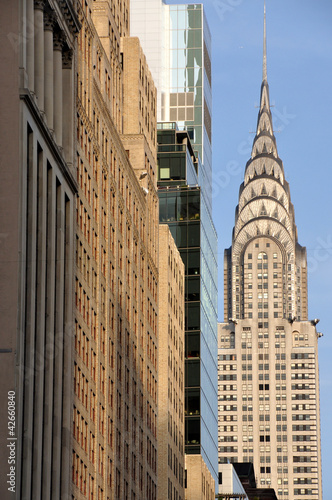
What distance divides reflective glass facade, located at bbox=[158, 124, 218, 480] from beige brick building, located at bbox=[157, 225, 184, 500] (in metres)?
11.3

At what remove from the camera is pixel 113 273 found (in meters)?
105

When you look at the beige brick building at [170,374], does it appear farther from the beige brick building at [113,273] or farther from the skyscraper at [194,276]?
the skyscraper at [194,276]

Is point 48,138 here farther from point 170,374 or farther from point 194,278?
point 194,278

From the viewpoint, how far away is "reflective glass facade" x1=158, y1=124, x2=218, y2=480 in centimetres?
15838

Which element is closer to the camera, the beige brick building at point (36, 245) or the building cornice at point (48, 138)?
the beige brick building at point (36, 245)

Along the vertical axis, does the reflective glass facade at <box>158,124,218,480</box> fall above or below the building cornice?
above

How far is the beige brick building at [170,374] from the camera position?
12938 centimetres

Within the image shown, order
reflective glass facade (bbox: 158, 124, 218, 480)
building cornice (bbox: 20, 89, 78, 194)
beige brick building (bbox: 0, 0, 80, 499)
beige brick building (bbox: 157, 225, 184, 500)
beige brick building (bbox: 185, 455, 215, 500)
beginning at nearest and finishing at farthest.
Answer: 1. beige brick building (bbox: 0, 0, 80, 499)
2. building cornice (bbox: 20, 89, 78, 194)
3. beige brick building (bbox: 157, 225, 184, 500)
4. beige brick building (bbox: 185, 455, 215, 500)
5. reflective glass facade (bbox: 158, 124, 218, 480)

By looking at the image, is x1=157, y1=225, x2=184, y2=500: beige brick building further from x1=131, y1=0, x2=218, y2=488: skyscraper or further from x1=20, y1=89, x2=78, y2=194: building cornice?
x1=20, y1=89, x2=78, y2=194: building cornice

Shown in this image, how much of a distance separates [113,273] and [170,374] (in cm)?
3309

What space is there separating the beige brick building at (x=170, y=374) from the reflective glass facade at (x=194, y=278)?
11304mm

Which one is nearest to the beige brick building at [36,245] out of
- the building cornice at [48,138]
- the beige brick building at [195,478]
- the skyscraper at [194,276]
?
the building cornice at [48,138]

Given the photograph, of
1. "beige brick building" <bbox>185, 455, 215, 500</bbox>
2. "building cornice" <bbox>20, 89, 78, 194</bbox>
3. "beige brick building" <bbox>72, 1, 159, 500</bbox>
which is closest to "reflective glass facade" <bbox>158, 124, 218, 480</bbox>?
"beige brick building" <bbox>185, 455, 215, 500</bbox>

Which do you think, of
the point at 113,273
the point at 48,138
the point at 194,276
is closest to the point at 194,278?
the point at 194,276
